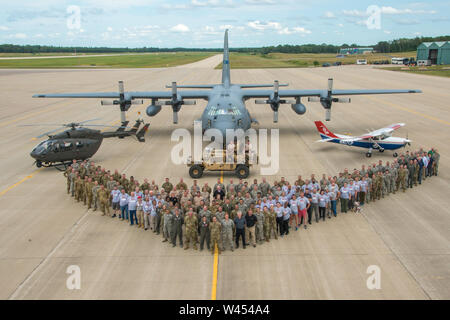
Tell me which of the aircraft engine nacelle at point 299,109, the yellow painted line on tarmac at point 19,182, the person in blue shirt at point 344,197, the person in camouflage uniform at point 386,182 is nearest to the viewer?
the person in blue shirt at point 344,197

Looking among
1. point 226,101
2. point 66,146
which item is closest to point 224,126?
point 226,101

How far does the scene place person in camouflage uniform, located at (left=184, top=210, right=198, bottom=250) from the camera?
37.7ft

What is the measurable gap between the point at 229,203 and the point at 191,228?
1.71m

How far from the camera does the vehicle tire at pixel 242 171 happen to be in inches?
694

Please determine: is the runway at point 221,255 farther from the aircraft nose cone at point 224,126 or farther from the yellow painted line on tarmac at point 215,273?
the aircraft nose cone at point 224,126

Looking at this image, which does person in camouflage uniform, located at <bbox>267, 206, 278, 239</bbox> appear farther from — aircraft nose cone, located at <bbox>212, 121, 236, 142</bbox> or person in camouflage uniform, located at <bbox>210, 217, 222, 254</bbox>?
aircraft nose cone, located at <bbox>212, 121, 236, 142</bbox>

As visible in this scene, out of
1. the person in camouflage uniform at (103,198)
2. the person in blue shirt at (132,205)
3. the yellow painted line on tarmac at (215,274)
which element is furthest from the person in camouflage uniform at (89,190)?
the yellow painted line on tarmac at (215,274)

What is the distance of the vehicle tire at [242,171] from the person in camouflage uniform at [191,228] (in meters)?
6.41

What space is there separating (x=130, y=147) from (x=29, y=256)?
13.5 m

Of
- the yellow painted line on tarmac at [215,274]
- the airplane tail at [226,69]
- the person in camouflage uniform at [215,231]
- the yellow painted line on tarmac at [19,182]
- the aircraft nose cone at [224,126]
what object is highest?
the airplane tail at [226,69]

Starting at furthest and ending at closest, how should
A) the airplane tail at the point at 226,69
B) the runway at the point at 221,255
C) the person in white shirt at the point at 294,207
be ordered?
the airplane tail at the point at 226,69, the person in white shirt at the point at 294,207, the runway at the point at 221,255

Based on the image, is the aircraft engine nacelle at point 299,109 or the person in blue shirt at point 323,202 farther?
the aircraft engine nacelle at point 299,109

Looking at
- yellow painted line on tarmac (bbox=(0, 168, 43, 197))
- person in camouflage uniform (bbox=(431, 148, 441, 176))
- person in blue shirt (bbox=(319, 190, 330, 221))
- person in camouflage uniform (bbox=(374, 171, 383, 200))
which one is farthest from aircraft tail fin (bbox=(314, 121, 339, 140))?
yellow painted line on tarmac (bbox=(0, 168, 43, 197))
